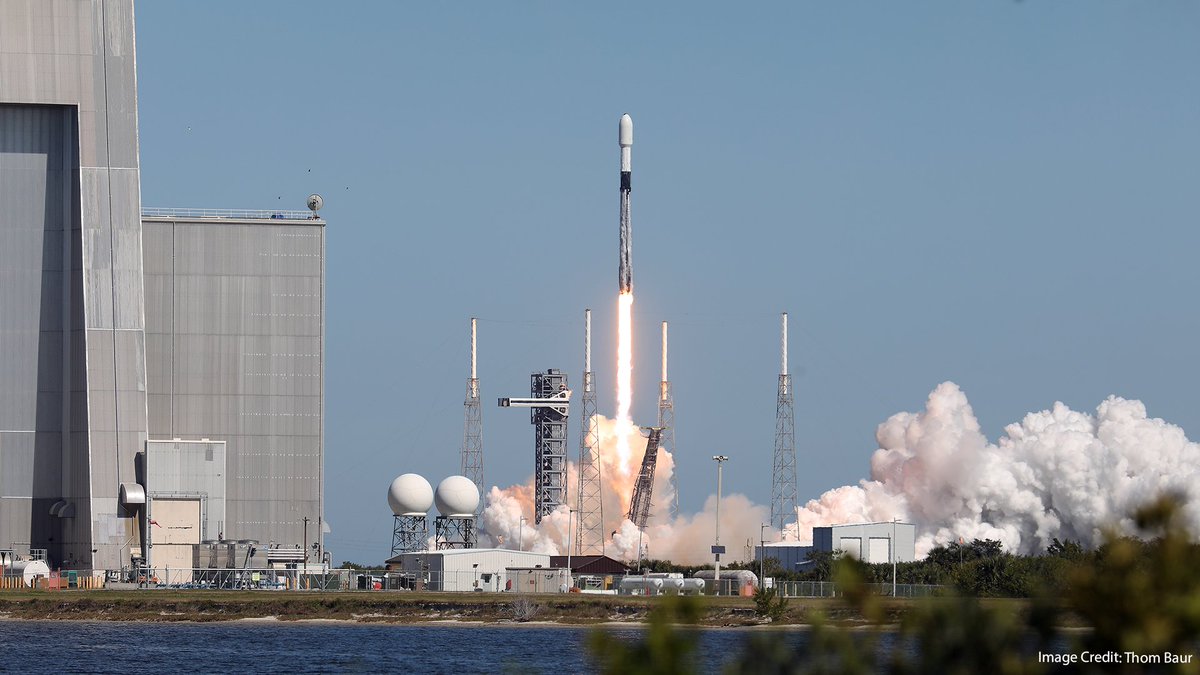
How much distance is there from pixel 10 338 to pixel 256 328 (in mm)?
13593

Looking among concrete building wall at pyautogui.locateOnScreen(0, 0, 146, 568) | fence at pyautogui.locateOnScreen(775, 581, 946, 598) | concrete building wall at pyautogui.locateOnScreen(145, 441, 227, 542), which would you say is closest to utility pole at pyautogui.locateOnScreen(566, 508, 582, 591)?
fence at pyautogui.locateOnScreen(775, 581, 946, 598)

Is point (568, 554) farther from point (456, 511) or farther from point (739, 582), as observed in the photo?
point (739, 582)

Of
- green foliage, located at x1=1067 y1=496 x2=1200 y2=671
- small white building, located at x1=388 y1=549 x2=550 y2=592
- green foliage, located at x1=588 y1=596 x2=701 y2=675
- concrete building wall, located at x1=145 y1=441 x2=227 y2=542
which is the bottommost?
small white building, located at x1=388 y1=549 x2=550 y2=592

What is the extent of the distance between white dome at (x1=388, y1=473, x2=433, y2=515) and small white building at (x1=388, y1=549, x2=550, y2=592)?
14.5 meters

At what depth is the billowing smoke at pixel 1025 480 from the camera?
115 m

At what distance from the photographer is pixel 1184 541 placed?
9.73 metres

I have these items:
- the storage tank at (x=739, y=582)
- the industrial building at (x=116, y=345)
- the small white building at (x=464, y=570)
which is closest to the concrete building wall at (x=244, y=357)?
the industrial building at (x=116, y=345)

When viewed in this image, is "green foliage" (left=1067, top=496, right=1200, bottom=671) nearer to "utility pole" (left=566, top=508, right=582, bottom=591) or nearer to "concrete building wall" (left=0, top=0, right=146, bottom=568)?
"concrete building wall" (left=0, top=0, right=146, bottom=568)

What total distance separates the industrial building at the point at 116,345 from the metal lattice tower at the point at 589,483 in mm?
24429

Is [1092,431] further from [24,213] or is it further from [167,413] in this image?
[24,213]

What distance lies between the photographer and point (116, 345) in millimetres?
91750

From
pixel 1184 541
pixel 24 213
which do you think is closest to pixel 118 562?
pixel 24 213

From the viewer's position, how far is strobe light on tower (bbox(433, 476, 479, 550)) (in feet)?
393

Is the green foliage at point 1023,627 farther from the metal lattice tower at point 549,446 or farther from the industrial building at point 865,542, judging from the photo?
the metal lattice tower at point 549,446
